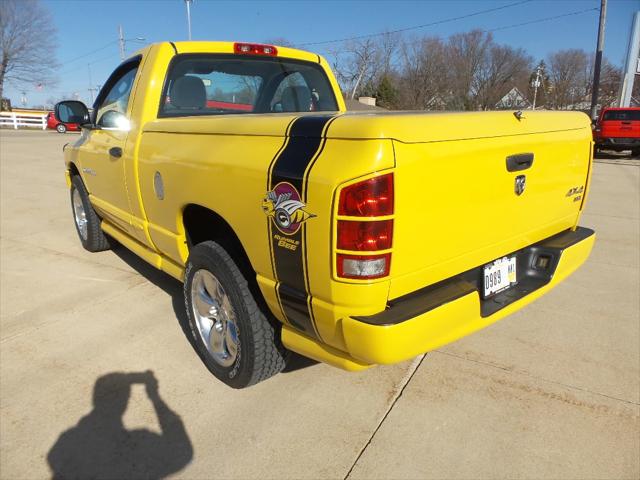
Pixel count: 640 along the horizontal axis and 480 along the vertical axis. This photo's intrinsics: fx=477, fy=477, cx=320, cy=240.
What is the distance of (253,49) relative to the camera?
3.56 meters

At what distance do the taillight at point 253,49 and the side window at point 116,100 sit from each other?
0.73m

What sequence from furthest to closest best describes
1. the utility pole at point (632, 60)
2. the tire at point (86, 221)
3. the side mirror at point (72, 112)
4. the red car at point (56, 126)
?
the red car at point (56, 126) → the utility pole at point (632, 60) → the tire at point (86, 221) → the side mirror at point (72, 112)

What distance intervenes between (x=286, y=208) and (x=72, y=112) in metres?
3.18

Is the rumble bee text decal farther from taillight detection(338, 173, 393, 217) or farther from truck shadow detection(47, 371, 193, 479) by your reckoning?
truck shadow detection(47, 371, 193, 479)

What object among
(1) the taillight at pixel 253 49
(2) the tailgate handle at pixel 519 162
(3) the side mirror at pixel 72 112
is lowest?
(2) the tailgate handle at pixel 519 162

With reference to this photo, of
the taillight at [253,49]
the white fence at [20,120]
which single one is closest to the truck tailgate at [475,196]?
the taillight at [253,49]

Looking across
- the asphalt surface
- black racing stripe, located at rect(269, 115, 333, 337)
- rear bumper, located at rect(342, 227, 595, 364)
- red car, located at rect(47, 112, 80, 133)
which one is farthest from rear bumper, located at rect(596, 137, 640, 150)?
red car, located at rect(47, 112, 80, 133)

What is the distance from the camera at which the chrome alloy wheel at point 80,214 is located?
4.85m

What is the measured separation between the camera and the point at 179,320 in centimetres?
342

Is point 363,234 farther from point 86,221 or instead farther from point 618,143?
point 618,143

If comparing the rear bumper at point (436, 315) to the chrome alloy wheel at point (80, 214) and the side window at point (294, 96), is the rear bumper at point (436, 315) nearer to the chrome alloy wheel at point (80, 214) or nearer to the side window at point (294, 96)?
the side window at point (294, 96)

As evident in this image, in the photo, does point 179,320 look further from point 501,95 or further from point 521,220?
point 501,95

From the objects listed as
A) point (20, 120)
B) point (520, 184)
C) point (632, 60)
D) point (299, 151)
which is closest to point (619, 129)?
point (632, 60)

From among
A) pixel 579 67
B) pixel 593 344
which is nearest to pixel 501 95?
pixel 579 67
